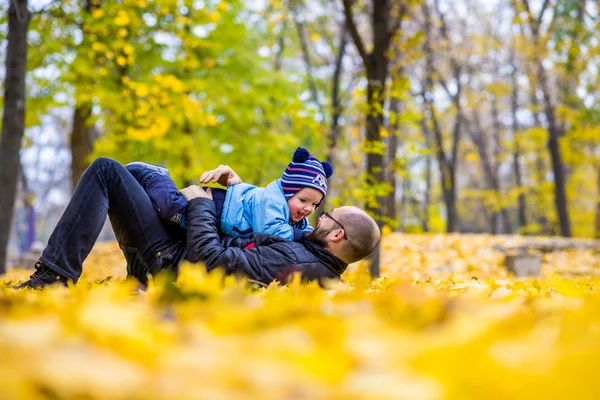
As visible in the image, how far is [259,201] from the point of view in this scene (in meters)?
3.10

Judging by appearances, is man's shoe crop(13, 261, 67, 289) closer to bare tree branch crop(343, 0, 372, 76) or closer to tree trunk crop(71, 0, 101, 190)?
bare tree branch crop(343, 0, 372, 76)

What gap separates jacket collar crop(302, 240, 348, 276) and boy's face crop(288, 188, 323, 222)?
0.25 meters

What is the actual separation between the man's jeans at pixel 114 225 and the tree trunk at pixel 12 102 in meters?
4.49

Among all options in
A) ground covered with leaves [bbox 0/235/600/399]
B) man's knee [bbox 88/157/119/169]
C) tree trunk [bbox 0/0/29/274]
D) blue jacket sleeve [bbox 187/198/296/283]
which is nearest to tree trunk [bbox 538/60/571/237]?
tree trunk [bbox 0/0/29/274]

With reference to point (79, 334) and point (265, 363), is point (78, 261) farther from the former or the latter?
point (265, 363)

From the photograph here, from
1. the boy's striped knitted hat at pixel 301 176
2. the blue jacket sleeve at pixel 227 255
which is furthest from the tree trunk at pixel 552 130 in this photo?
the blue jacket sleeve at pixel 227 255

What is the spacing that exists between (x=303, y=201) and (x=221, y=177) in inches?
23.1

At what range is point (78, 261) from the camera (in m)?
2.79

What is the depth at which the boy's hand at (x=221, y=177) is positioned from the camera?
3.19 metres

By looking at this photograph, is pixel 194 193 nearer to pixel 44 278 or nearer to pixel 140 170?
pixel 140 170

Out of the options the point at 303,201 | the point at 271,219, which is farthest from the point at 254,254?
the point at 303,201

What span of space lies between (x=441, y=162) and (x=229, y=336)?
59.4 feet

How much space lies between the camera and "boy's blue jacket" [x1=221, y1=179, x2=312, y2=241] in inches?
120

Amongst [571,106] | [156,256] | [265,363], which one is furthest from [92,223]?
[571,106]
